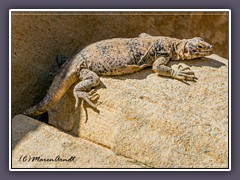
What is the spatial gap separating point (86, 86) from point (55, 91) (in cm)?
53

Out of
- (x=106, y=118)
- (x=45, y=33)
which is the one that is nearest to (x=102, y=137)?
(x=106, y=118)

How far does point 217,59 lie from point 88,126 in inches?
94.4

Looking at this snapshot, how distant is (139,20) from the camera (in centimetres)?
904

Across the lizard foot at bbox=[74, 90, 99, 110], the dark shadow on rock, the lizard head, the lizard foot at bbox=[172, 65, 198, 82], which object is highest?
the lizard head

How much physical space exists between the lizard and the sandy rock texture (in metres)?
0.52

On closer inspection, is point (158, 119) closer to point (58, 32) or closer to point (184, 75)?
point (184, 75)

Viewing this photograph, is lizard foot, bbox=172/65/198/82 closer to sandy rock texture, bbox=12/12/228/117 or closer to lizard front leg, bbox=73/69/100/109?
lizard front leg, bbox=73/69/100/109

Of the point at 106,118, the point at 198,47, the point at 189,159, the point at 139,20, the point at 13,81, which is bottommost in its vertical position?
the point at 189,159

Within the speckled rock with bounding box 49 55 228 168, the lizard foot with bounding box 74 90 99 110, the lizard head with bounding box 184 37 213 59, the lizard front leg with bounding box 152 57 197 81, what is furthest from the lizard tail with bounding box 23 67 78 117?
the lizard head with bounding box 184 37 213 59

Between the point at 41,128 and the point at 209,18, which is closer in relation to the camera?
the point at 41,128

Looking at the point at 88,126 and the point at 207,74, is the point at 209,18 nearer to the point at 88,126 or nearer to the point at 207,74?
the point at 207,74

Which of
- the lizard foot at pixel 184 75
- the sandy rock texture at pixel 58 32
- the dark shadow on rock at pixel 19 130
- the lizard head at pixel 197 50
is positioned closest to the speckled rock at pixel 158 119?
the lizard foot at pixel 184 75

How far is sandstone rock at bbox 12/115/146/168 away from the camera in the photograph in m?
6.53

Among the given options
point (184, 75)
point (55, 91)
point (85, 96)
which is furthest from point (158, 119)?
point (55, 91)
